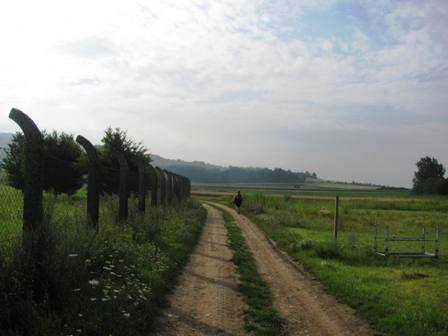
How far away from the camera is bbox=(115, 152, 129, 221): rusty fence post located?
11.8 metres

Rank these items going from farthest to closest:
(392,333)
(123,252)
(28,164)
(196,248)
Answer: (196,248)
(123,252)
(392,333)
(28,164)

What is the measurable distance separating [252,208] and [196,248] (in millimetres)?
27420

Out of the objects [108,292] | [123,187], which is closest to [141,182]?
[123,187]

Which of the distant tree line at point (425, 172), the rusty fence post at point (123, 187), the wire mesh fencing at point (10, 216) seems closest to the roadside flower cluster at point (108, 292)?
the wire mesh fencing at point (10, 216)

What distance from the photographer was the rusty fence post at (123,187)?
38.9 ft

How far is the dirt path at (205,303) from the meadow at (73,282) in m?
0.29

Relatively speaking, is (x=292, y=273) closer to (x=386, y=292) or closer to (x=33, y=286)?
(x=386, y=292)

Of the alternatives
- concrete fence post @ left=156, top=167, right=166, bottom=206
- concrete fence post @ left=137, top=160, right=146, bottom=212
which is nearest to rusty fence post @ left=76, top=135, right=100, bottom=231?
concrete fence post @ left=137, top=160, right=146, bottom=212

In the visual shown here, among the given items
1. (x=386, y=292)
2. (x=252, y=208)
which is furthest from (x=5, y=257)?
(x=252, y=208)

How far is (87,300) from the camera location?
6.20 m

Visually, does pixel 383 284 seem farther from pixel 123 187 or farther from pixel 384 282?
pixel 123 187

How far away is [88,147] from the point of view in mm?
9312

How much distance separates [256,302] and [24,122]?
15.8ft

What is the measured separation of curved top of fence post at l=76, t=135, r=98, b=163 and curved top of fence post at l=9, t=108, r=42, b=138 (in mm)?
2927
